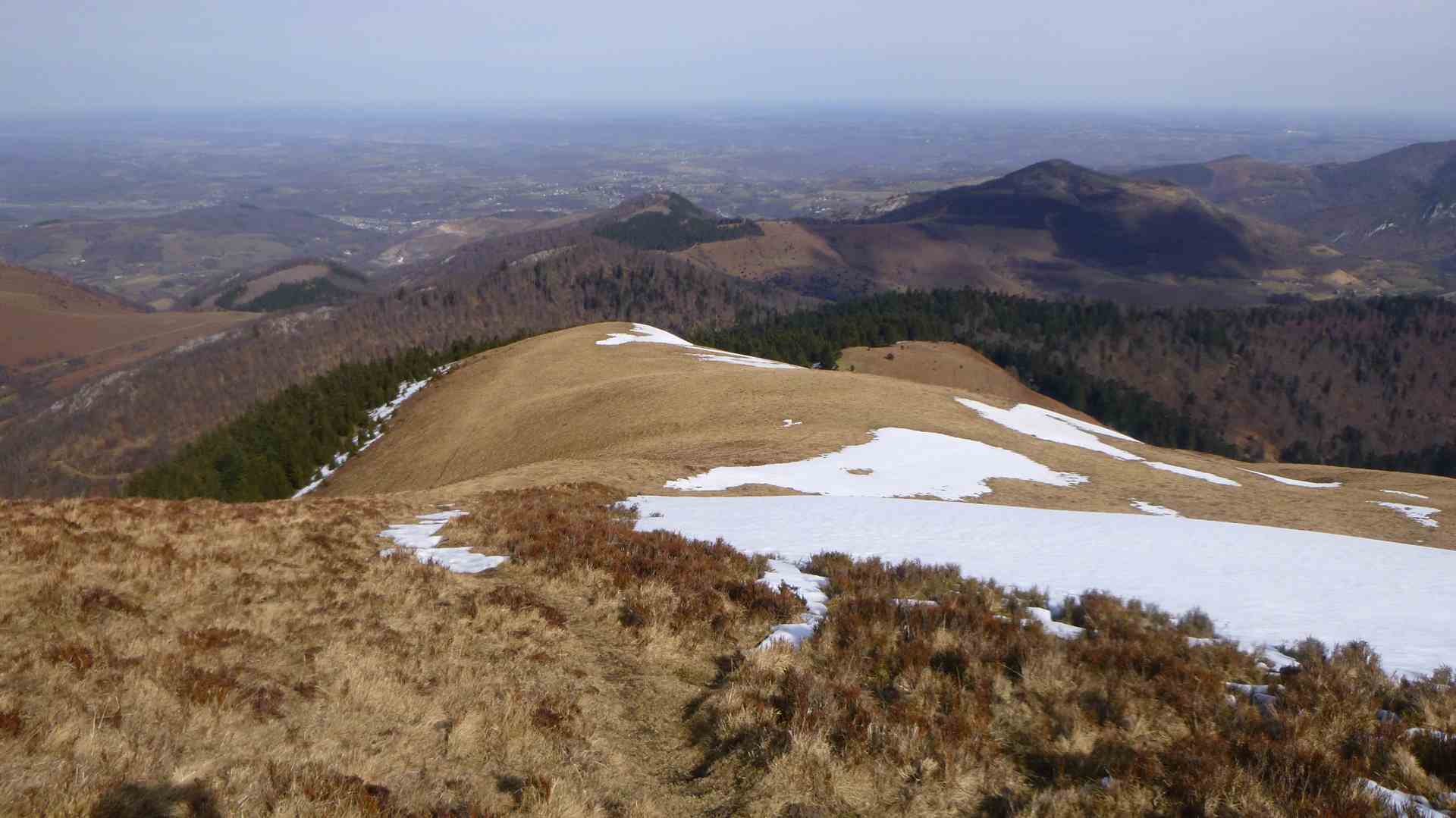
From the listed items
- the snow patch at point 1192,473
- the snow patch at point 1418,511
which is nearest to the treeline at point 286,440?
the snow patch at point 1192,473

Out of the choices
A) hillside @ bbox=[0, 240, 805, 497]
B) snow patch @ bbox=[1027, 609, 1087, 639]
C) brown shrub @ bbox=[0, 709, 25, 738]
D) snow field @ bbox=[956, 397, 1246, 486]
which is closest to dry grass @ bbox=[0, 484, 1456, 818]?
brown shrub @ bbox=[0, 709, 25, 738]

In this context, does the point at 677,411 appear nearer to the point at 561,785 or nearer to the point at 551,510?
the point at 551,510

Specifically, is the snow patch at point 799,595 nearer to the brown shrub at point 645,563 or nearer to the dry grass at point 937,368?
the brown shrub at point 645,563

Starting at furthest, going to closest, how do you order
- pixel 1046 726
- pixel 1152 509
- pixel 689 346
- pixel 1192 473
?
pixel 689 346, pixel 1192 473, pixel 1152 509, pixel 1046 726

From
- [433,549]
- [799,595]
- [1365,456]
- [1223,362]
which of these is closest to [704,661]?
A: [799,595]

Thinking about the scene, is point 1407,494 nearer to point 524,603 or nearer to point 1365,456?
point 524,603
